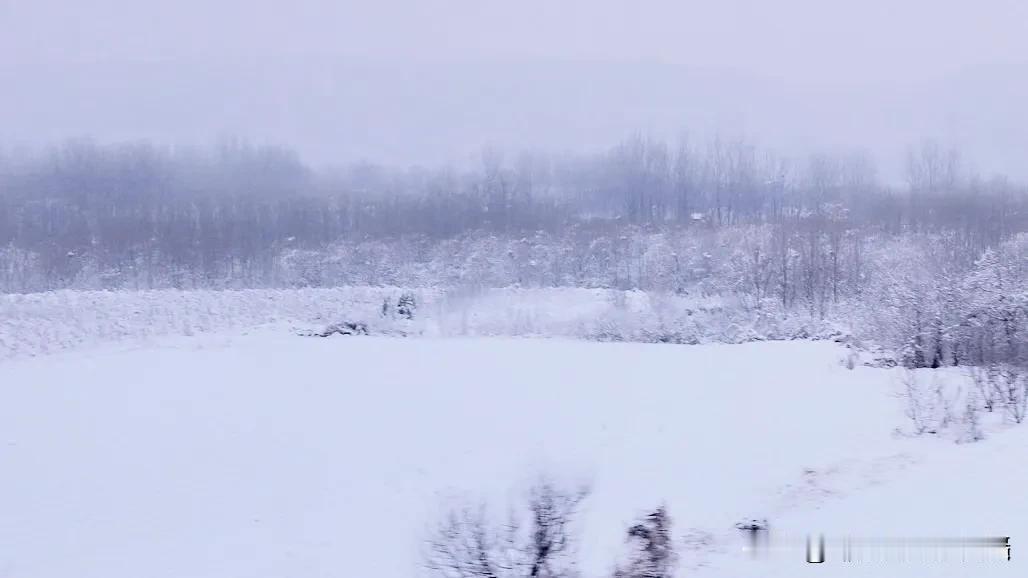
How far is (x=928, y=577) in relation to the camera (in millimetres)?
4918

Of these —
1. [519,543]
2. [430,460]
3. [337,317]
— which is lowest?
[337,317]

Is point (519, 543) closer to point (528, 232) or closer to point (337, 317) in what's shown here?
point (337, 317)

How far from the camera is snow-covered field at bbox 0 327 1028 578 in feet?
23.5

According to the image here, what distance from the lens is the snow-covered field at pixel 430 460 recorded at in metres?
7.16

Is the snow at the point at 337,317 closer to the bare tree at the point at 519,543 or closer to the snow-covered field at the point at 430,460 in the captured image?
the snow-covered field at the point at 430,460

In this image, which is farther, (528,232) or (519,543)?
(528,232)

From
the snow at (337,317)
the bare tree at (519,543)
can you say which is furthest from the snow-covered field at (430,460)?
the snow at (337,317)

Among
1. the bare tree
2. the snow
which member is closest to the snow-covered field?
the bare tree

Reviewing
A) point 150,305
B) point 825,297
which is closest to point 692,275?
point 825,297

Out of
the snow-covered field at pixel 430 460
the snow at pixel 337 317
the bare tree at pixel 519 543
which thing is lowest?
the snow at pixel 337 317

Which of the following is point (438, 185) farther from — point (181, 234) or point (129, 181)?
point (129, 181)

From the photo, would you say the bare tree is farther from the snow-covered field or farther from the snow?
the snow

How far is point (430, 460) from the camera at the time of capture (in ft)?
36.5

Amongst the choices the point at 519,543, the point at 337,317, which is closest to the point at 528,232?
the point at 337,317
